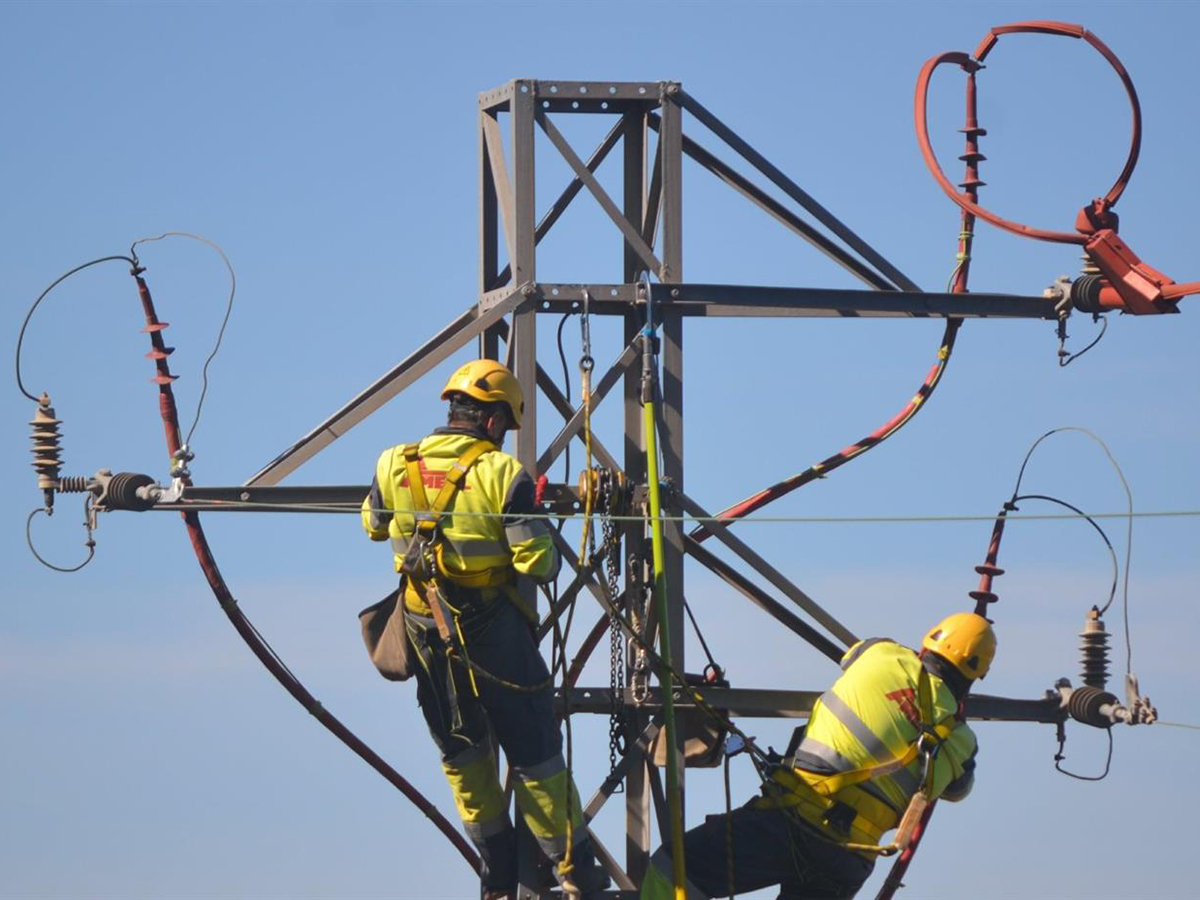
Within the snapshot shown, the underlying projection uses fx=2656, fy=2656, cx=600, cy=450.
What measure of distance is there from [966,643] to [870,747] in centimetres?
80

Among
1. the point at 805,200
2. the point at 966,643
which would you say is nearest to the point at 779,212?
the point at 805,200

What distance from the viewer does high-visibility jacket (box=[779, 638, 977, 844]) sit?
46.0 feet

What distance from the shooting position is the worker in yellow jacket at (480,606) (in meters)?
13.2

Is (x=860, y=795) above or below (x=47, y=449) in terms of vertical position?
below

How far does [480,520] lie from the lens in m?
13.2

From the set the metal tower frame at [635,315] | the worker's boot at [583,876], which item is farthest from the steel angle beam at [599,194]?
the worker's boot at [583,876]

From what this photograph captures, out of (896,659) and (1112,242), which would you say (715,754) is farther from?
(1112,242)

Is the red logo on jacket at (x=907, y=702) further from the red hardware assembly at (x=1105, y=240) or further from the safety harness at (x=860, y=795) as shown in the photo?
the red hardware assembly at (x=1105, y=240)

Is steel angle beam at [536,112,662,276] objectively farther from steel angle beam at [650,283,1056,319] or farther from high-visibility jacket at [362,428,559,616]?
high-visibility jacket at [362,428,559,616]

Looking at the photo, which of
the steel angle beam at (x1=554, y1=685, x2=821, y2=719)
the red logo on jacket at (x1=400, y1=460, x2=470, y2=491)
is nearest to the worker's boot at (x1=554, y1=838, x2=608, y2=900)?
the steel angle beam at (x1=554, y1=685, x2=821, y2=719)

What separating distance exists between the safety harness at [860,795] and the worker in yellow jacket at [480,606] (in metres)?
1.14

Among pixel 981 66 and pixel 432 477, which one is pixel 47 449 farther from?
pixel 981 66

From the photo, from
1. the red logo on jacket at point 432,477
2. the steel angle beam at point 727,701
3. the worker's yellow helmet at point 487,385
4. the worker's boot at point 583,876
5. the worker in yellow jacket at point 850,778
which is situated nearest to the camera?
the red logo on jacket at point 432,477

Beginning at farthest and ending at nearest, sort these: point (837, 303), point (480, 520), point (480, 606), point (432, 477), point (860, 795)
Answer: point (837, 303), point (860, 795), point (480, 606), point (432, 477), point (480, 520)
